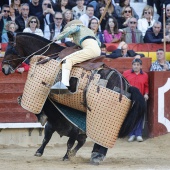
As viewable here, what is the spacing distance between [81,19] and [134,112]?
4478 mm

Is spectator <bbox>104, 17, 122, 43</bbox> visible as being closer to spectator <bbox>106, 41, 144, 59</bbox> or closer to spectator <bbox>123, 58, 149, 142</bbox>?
spectator <bbox>106, 41, 144, 59</bbox>

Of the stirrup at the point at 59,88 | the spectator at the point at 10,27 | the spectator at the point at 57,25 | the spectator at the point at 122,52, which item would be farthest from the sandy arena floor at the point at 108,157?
the spectator at the point at 57,25

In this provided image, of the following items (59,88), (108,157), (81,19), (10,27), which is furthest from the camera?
(81,19)

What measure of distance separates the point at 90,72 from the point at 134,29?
420 centimetres

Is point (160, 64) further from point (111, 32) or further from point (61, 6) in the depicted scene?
point (61, 6)

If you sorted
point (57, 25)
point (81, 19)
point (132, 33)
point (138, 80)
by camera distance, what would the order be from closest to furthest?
point (138, 80)
point (57, 25)
point (132, 33)
point (81, 19)

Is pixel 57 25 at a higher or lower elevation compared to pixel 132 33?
higher

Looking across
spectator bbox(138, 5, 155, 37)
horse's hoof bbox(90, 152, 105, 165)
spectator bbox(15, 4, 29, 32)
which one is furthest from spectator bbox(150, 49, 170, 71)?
horse's hoof bbox(90, 152, 105, 165)

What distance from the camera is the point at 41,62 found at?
30.6ft

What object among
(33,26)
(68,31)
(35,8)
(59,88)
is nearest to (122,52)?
(33,26)

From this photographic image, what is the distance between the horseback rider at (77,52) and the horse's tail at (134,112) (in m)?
0.68

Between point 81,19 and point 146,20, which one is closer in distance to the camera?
point 81,19

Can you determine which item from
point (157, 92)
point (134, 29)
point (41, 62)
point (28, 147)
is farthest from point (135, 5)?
point (41, 62)

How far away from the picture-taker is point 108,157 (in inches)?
400
